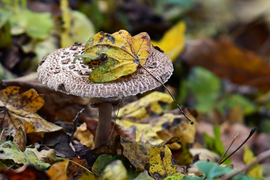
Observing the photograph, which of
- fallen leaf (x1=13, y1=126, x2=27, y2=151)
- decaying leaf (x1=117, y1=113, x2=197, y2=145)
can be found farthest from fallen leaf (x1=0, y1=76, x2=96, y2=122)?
fallen leaf (x1=13, y1=126, x2=27, y2=151)

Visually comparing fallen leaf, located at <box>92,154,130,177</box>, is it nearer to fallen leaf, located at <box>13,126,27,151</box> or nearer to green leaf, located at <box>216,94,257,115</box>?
fallen leaf, located at <box>13,126,27,151</box>

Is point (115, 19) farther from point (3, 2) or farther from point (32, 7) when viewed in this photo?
point (3, 2)

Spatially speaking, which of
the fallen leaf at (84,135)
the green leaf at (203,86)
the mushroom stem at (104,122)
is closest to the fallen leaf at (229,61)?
the green leaf at (203,86)

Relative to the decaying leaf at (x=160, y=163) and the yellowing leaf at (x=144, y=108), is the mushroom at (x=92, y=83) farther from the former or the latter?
the yellowing leaf at (x=144, y=108)

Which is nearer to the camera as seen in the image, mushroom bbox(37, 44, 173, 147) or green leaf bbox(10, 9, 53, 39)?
mushroom bbox(37, 44, 173, 147)

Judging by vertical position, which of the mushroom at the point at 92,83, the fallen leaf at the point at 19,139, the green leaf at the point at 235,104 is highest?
the mushroom at the point at 92,83
